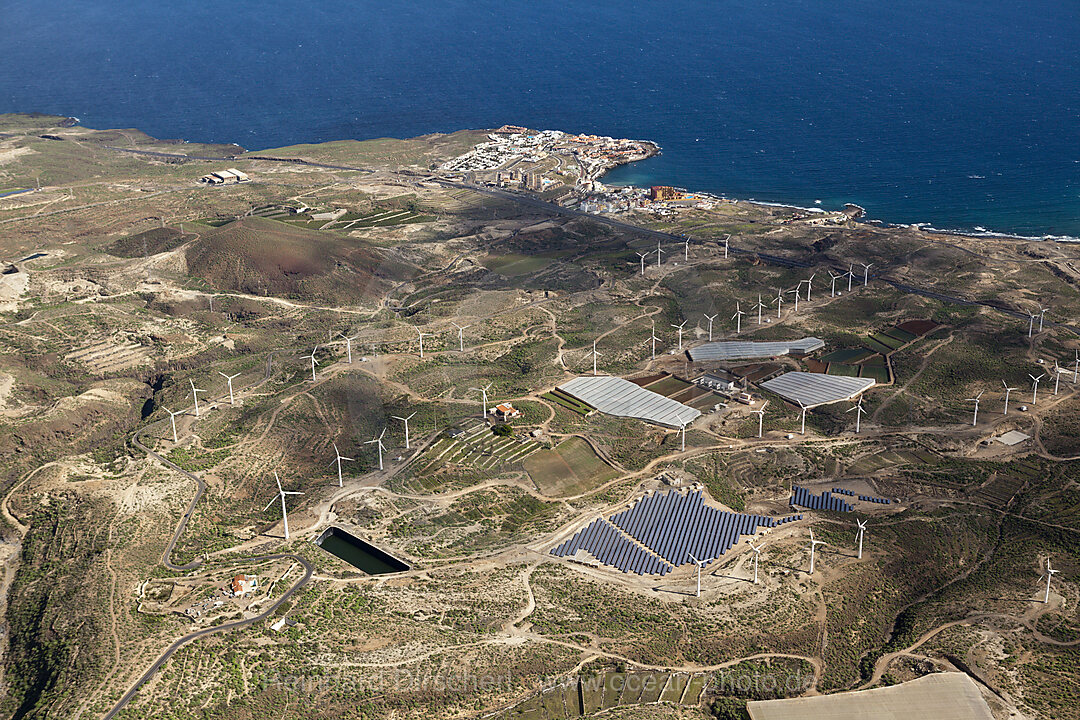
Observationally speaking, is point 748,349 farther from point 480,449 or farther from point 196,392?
point 196,392

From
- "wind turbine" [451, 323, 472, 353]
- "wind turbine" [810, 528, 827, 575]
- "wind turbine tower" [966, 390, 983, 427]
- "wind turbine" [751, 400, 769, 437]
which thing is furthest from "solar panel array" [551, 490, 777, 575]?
"wind turbine" [451, 323, 472, 353]

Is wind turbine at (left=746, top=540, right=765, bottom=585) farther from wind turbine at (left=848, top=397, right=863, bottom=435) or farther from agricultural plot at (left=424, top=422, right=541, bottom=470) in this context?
wind turbine at (left=848, top=397, right=863, bottom=435)

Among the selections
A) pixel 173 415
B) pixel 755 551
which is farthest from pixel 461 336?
pixel 755 551

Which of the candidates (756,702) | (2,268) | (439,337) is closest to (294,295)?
(439,337)

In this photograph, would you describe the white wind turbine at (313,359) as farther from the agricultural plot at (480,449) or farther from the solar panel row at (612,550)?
the solar panel row at (612,550)

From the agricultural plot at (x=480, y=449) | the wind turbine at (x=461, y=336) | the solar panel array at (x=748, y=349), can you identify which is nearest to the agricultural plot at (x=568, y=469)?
the agricultural plot at (x=480, y=449)
